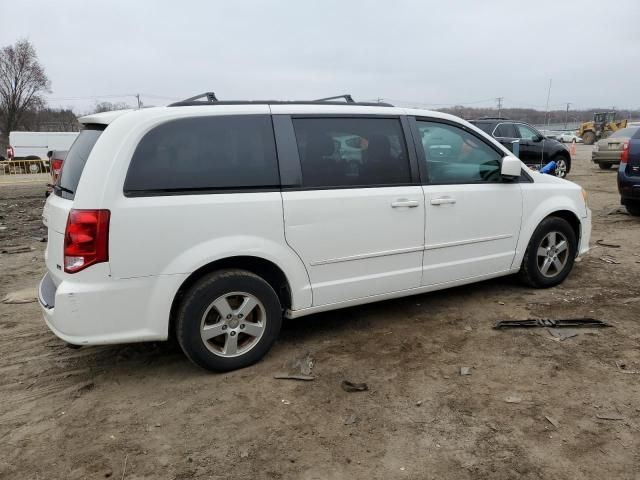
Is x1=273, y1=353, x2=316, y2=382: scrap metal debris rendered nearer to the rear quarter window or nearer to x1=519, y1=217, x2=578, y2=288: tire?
the rear quarter window

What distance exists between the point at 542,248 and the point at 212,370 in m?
3.39

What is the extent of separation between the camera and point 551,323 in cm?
429

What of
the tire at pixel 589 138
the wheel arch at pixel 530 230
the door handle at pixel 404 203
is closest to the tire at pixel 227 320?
the door handle at pixel 404 203

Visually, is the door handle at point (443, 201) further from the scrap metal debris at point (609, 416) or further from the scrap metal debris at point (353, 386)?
the scrap metal debris at point (609, 416)

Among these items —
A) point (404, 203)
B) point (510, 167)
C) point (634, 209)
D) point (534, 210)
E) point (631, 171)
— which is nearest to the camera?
point (404, 203)

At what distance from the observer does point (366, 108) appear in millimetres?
4164

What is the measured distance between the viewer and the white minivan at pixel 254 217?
317 centimetres

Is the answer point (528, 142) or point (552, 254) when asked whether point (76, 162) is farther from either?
point (528, 142)

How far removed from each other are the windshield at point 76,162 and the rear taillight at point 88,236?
27 cm

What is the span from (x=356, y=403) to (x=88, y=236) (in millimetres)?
1907

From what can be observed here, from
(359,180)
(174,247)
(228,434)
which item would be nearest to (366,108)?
(359,180)

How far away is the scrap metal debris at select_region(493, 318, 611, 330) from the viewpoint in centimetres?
427

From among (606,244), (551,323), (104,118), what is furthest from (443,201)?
(606,244)

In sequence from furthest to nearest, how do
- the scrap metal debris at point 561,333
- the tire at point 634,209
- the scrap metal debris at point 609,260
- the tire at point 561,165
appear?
the tire at point 561,165 → the tire at point 634,209 → the scrap metal debris at point 609,260 → the scrap metal debris at point 561,333
